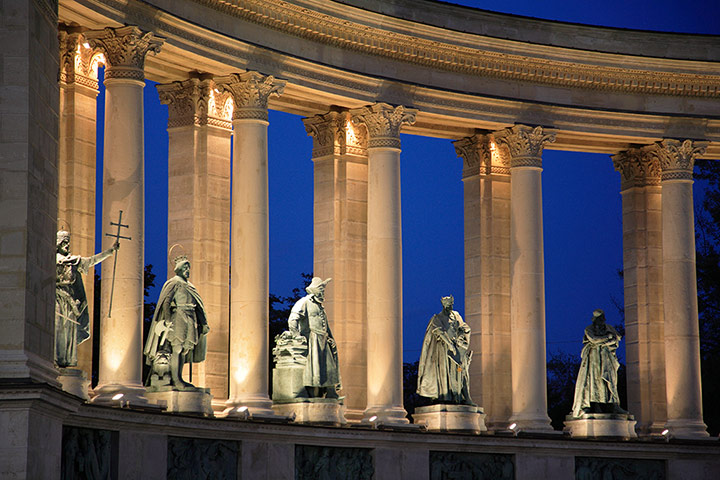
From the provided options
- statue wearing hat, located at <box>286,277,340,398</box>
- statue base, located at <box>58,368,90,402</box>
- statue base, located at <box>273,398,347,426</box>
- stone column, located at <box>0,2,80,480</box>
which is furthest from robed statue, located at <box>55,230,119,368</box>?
statue wearing hat, located at <box>286,277,340,398</box>

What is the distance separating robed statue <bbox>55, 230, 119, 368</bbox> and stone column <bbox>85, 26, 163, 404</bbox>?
4.73 meters

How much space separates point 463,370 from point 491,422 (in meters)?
11.5

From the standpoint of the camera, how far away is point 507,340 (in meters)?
118

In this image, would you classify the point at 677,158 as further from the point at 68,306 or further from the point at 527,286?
the point at 68,306

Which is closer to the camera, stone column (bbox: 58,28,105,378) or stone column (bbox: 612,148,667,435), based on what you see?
stone column (bbox: 58,28,105,378)

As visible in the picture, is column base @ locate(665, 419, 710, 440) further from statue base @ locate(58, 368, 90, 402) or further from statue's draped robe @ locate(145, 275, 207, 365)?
statue base @ locate(58, 368, 90, 402)

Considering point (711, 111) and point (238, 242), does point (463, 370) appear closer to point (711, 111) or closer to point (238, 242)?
point (238, 242)

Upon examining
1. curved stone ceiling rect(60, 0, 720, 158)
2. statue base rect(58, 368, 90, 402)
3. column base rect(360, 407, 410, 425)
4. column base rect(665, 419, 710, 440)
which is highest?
curved stone ceiling rect(60, 0, 720, 158)

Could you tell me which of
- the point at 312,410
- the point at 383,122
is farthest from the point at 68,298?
the point at 383,122

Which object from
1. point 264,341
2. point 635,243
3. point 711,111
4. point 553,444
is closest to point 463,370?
point 553,444

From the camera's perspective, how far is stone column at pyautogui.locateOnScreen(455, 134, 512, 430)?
382 feet

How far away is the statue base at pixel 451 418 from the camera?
104 meters

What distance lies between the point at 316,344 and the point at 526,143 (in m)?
28.4

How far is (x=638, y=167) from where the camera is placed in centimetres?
12244
